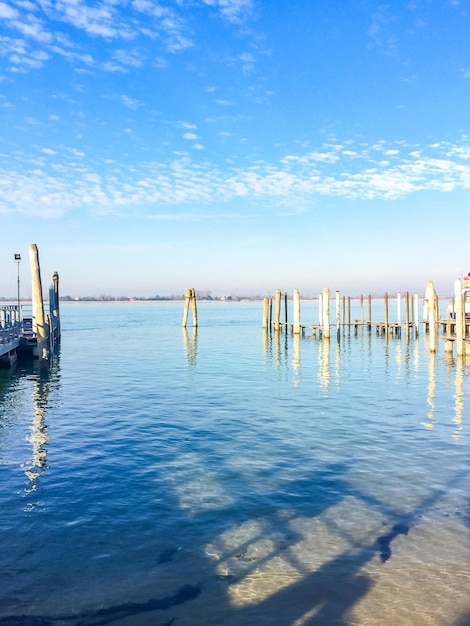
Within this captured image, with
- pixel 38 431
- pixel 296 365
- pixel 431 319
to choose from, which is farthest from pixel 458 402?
pixel 431 319

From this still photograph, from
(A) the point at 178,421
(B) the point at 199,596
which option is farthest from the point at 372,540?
(A) the point at 178,421

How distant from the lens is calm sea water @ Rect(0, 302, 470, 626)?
5.84m

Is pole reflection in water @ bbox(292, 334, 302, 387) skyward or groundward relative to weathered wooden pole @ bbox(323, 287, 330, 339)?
groundward

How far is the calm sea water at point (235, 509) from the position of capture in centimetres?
584

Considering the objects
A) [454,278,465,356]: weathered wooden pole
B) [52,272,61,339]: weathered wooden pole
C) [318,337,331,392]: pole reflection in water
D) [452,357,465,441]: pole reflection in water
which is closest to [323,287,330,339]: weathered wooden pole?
[318,337,331,392]: pole reflection in water

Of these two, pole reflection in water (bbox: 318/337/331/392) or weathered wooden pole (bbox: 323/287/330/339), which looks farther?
weathered wooden pole (bbox: 323/287/330/339)

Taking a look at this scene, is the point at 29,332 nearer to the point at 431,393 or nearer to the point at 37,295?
the point at 37,295

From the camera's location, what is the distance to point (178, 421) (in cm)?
1483

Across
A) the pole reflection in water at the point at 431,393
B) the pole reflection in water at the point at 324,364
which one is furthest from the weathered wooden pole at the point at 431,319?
the pole reflection in water at the point at 324,364

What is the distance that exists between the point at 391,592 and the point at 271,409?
410 inches

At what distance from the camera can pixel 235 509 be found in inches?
330

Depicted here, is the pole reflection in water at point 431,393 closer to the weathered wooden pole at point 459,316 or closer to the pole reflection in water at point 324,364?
the weathered wooden pole at point 459,316

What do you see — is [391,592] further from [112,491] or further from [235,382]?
[235,382]

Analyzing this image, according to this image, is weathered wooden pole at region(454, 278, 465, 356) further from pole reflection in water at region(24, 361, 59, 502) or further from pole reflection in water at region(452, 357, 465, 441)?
pole reflection in water at region(24, 361, 59, 502)
